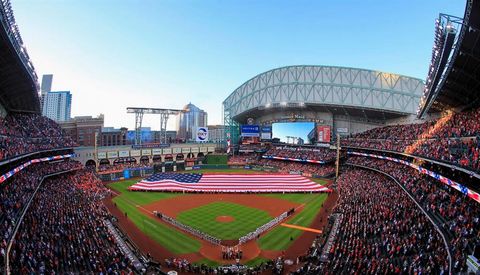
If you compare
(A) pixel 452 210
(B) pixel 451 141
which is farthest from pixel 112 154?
(A) pixel 452 210

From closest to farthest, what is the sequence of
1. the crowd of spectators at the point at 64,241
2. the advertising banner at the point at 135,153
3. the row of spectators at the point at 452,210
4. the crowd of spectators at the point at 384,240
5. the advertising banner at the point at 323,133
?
the row of spectators at the point at 452,210
the crowd of spectators at the point at 384,240
the crowd of spectators at the point at 64,241
the advertising banner at the point at 323,133
the advertising banner at the point at 135,153

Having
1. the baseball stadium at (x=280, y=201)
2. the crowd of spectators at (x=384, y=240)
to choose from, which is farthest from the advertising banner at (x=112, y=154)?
the crowd of spectators at (x=384, y=240)

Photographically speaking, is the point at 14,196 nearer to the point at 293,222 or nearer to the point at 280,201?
the point at 293,222

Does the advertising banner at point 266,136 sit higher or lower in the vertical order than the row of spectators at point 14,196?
higher

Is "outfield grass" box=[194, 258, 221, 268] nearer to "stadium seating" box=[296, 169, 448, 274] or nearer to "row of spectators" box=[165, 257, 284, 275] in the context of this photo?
"row of spectators" box=[165, 257, 284, 275]

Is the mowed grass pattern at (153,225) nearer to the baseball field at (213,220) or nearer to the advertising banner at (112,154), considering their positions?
the baseball field at (213,220)

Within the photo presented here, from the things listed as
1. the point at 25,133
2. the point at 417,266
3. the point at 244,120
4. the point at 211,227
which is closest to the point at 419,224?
the point at 417,266
